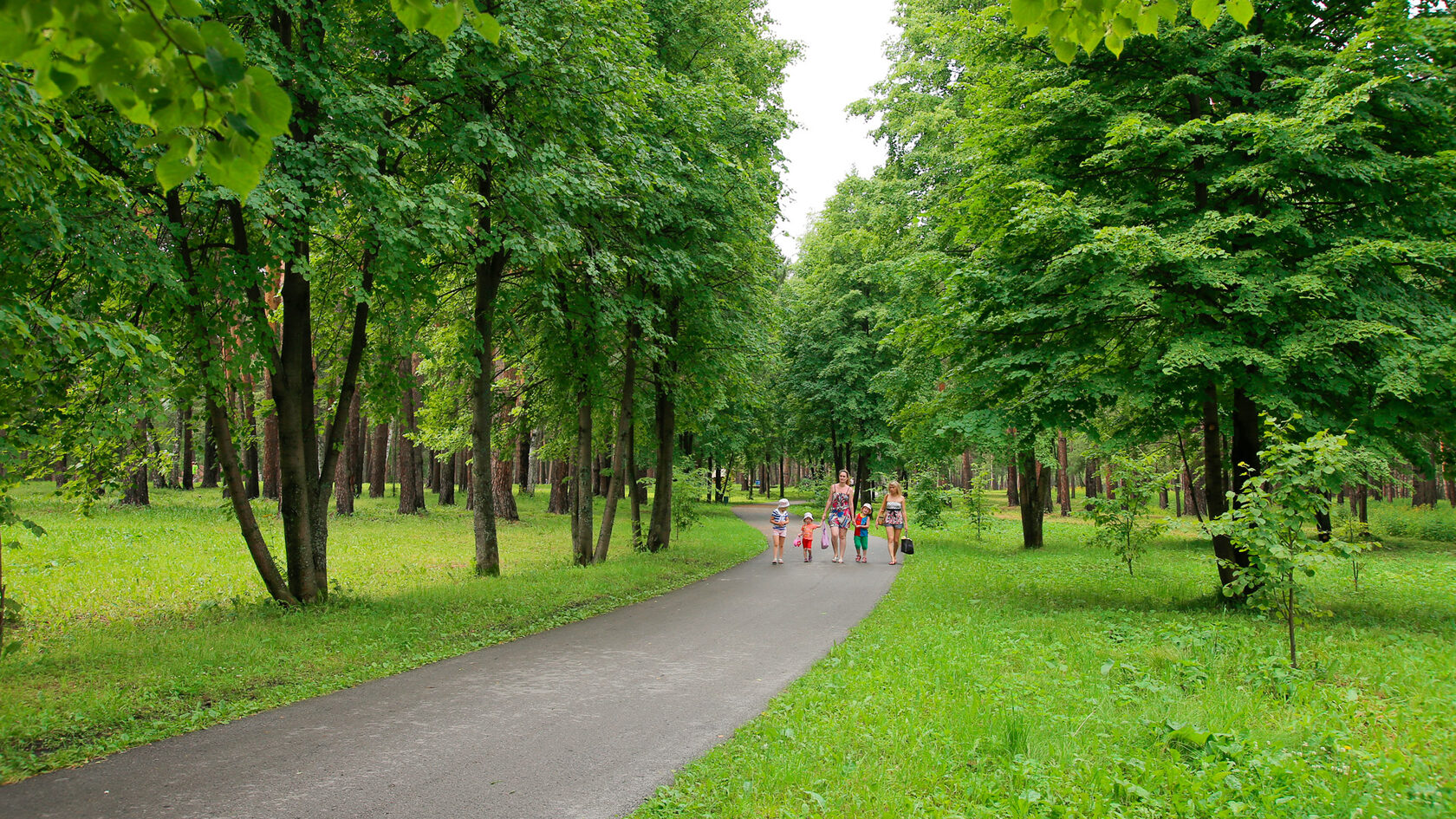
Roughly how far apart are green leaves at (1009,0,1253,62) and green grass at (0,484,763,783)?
6844 millimetres

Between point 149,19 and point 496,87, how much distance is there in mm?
9267

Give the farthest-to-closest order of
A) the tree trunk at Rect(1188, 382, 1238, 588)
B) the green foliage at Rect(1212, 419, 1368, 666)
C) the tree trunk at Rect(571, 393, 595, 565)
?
the tree trunk at Rect(571, 393, 595, 565)
the tree trunk at Rect(1188, 382, 1238, 588)
the green foliage at Rect(1212, 419, 1368, 666)

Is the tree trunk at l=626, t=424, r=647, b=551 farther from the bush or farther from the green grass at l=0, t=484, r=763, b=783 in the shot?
the bush

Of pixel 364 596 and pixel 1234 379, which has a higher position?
pixel 1234 379

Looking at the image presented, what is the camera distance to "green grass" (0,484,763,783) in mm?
5680

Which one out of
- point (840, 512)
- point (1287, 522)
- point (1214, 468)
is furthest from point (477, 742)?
point (840, 512)

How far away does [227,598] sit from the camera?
9922mm

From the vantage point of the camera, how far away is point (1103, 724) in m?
5.27

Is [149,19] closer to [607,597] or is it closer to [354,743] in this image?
[354,743]

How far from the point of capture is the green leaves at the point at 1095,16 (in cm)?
278

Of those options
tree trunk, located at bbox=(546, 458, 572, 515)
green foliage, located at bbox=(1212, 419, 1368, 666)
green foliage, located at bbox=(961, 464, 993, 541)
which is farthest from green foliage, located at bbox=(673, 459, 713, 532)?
green foliage, located at bbox=(1212, 419, 1368, 666)

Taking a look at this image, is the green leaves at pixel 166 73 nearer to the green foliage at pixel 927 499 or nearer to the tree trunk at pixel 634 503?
the tree trunk at pixel 634 503

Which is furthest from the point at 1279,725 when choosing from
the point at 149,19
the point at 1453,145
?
the point at 1453,145

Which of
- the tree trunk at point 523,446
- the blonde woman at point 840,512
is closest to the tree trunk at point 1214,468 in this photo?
the blonde woman at point 840,512
